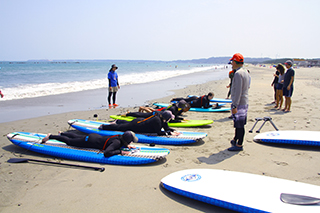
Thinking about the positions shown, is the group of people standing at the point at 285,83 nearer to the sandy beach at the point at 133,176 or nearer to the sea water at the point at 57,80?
the sandy beach at the point at 133,176

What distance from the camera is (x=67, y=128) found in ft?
23.5

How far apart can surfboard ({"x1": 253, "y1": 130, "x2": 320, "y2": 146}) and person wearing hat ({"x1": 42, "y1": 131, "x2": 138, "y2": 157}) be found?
3308 millimetres

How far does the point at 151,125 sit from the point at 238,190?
308 centimetres

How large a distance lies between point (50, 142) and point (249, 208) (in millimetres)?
4616

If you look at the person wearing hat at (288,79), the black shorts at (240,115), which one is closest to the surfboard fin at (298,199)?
the black shorts at (240,115)

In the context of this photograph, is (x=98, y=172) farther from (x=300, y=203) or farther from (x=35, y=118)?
(x=35, y=118)

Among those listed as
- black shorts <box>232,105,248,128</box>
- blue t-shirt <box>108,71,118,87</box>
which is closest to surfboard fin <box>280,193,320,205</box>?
black shorts <box>232,105,248,128</box>

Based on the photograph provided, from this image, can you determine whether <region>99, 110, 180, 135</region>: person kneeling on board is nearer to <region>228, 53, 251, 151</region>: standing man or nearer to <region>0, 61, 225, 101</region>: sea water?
<region>228, 53, 251, 151</region>: standing man

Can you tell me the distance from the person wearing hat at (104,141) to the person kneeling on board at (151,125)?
1.07m

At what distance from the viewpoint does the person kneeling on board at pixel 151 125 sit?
5.67m

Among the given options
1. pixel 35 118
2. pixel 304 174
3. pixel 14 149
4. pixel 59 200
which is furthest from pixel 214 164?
pixel 35 118

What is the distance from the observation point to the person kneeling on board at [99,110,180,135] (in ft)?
18.6

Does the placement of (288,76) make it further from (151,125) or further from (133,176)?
(133,176)

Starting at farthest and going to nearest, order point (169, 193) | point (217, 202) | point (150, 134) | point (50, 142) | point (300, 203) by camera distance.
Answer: point (150, 134), point (50, 142), point (169, 193), point (217, 202), point (300, 203)
